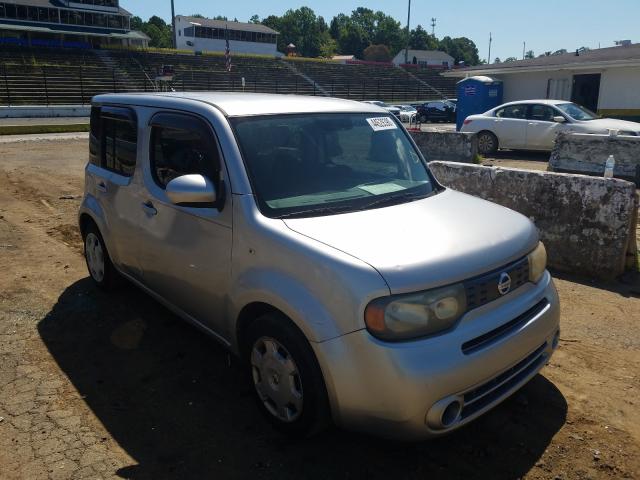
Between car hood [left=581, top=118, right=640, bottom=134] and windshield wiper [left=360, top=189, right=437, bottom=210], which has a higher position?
windshield wiper [left=360, top=189, right=437, bottom=210]

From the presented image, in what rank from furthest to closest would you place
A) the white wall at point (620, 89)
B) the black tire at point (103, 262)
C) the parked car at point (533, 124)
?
the white wall at point (620, 89) < the parked car at point (533, 124) < the black tire at point (103, 262)

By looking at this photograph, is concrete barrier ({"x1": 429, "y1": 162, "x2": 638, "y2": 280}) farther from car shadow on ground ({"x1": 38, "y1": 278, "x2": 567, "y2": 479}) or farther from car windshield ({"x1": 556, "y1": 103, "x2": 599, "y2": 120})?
car windshield ({"x1": 556, "y1": 103, "x2": 599, "y2": 120})

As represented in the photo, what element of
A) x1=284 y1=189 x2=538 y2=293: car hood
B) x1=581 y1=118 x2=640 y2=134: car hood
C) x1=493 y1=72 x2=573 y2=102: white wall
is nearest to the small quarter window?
x1=284 y1=189 x2=538 y2=293: car hood

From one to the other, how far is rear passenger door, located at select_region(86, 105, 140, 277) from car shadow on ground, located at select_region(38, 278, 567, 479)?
71cm

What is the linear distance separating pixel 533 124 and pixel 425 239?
42.5 feet

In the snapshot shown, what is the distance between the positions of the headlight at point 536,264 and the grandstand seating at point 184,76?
118 feet

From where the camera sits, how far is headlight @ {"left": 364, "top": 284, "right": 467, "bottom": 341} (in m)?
2.51

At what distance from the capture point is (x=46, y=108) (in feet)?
97.6

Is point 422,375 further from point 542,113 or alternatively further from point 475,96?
point 475,96

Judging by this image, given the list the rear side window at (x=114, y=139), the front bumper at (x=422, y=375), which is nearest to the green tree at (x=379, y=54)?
the rear side window at (x=114, y=139)

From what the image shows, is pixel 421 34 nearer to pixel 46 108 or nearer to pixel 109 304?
pixel 46 108

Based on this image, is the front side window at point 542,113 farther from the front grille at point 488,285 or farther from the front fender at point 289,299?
the front fender at point 289,299

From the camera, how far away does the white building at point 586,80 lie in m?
19.6

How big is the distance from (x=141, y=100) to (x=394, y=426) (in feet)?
9.96
